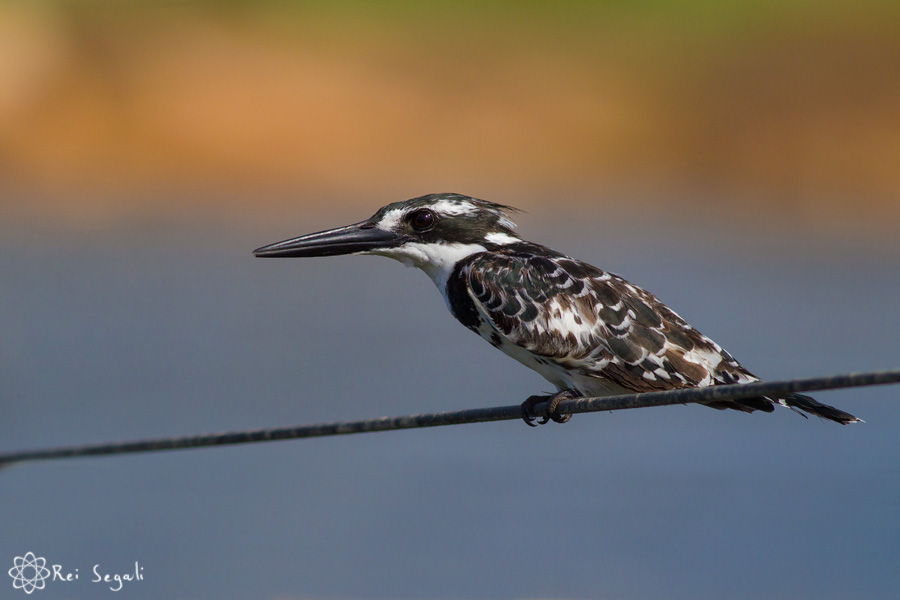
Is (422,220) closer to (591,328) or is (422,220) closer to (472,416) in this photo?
(591,328)

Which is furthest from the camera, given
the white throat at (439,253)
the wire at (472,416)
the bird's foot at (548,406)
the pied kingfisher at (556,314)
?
the white throat at (439,253)

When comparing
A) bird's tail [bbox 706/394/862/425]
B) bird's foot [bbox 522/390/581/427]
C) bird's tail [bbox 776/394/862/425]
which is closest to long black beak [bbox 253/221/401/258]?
bird's foot [bbox 522/390/581/427]

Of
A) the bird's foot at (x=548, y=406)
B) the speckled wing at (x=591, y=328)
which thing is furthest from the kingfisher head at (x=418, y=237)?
the bird's foot at (x=548, y=406)

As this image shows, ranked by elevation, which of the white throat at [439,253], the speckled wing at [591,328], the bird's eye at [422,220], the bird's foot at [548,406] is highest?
the bird's eye at [422,220]

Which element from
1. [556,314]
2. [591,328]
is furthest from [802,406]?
[556,314]

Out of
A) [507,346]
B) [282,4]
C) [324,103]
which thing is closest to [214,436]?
[507,346]

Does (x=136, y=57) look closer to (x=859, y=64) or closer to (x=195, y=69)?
(x=195, y=69)

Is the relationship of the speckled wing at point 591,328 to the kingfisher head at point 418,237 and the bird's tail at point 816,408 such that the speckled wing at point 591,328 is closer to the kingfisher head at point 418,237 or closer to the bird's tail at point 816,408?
the bird's tail at point 816,408
